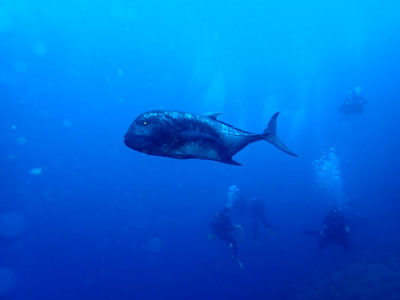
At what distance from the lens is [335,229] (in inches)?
510

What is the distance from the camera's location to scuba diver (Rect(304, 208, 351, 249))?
1277 cm

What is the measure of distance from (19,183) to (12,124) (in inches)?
484

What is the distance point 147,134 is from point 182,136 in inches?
13.7

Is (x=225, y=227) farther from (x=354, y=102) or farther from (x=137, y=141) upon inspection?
(x=354, y=102)

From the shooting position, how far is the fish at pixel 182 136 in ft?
8.41

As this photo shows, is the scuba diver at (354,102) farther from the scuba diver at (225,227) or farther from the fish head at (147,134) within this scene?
the fish head at (147,134)

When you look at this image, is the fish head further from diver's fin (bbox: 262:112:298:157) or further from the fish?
diver's fin (bbox: 262:112:298:157)

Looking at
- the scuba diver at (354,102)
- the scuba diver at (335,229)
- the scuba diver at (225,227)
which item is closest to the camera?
the scuba diver at (335,229)

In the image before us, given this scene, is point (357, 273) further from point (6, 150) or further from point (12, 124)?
point (12, 124)

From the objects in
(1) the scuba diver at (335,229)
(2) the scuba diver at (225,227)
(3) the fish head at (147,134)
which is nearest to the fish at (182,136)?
(3) the fish head at (147,134)

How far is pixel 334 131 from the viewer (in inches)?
2168

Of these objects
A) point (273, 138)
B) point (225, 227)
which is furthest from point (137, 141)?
point (225, 227)

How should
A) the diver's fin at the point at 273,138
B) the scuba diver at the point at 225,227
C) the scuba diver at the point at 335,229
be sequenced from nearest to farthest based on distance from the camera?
the diver's fin at the point at 273,138
the scuba diver at the point at 335,229
the scuba diver at the point at 225,227

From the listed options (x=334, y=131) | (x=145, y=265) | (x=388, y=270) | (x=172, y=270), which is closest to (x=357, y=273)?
(x=388, y=270)
